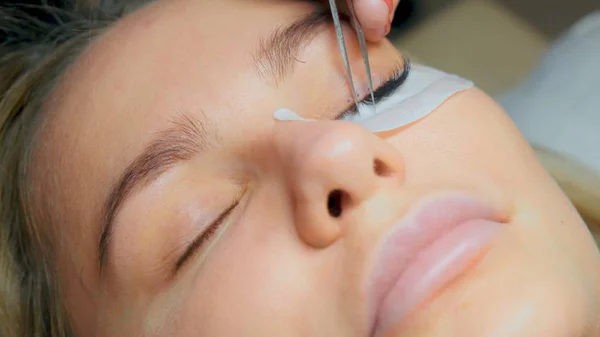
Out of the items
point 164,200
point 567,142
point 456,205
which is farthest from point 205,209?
point 567,142

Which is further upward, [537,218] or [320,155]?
[320,155]

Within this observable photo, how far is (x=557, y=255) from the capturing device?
61cm

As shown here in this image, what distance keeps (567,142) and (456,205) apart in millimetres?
686

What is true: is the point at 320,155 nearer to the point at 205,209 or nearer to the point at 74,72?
the point at 205,209

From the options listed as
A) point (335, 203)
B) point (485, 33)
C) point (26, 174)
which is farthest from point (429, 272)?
point (485, 33)

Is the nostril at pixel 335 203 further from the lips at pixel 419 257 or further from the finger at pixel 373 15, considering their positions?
the finger at pixel 373 15

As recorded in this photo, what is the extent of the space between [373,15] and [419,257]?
1.06 ft

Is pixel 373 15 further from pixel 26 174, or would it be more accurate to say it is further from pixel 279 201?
pixel 26 174

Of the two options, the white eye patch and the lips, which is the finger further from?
the lips

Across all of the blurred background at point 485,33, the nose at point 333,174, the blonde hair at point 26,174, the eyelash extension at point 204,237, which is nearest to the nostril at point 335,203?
the nose at point 333,174

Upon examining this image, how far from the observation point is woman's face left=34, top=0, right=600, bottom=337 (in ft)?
1.87

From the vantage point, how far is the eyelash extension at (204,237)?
0.65 metres

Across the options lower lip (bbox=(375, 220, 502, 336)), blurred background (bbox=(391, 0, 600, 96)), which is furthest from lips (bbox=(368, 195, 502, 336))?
blurred background (bbox=(391, 0, 600, 96))

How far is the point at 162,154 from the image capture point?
646mm
